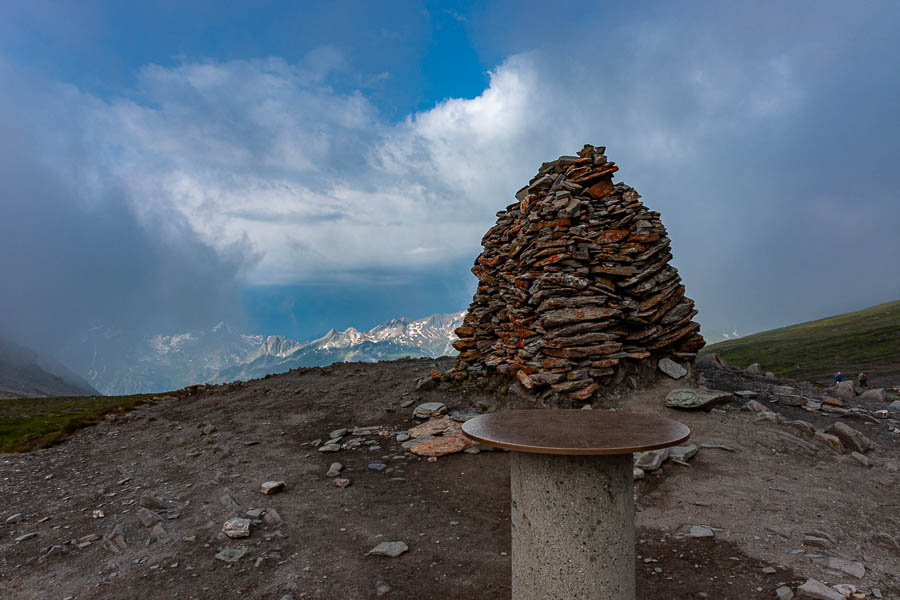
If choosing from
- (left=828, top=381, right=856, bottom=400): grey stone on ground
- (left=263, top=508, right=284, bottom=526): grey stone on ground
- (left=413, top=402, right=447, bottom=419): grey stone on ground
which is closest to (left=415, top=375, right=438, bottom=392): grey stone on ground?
(left=413, top=402, right=447, bottom=419): grey stone on ground

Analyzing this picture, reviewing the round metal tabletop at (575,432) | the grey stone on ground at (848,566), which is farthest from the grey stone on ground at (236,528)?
the grey stone on ground at (848,566)

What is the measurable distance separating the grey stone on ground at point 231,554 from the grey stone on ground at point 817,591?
399 inches

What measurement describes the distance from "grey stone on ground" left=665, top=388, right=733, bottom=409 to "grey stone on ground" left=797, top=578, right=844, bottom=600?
30.8ft

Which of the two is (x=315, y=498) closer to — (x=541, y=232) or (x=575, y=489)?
(x=575, y=489)

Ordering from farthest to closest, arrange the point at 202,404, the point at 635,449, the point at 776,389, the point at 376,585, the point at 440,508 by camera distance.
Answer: the point at 202,404 < the point at 776,389 < the point at 440,508 < the point at 376,585 < the point at 635,449

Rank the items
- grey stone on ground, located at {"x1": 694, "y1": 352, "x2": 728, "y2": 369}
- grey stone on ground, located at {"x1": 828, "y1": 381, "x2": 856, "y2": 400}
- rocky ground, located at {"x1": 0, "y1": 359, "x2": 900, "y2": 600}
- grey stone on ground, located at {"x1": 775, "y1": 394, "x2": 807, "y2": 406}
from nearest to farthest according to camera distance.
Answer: rocky ground, located at {"x1": 0, "y1": 359, "x2": 900, "y2": 600} → grey stone on ground, located at {"x1": 775, "y1": 394, "x2": 807, "y2": 406} → grey stone on ground, located at {"x1": 828, "y1": 381, "x2": 856, "y2": 400} → grey stone on ground, located at {"x1": 694, "y1": 352, "x2": 728, "y2": 369}

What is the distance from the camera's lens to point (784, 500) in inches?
416

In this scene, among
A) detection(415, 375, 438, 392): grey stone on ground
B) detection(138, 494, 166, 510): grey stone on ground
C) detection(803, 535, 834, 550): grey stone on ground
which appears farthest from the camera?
detection(415, 375, 438, 392): grey stone on ground

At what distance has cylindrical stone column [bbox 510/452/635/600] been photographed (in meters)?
5.77

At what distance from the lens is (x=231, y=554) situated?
9016mm

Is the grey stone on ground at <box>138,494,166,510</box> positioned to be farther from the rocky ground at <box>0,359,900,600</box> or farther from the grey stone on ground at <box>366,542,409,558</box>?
the grey stone on ground at <box>366,542,409,558</box>

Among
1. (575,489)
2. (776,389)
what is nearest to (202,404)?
(575,489)

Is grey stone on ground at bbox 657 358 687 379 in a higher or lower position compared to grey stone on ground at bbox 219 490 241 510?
higher

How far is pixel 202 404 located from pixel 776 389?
30.8 metres
